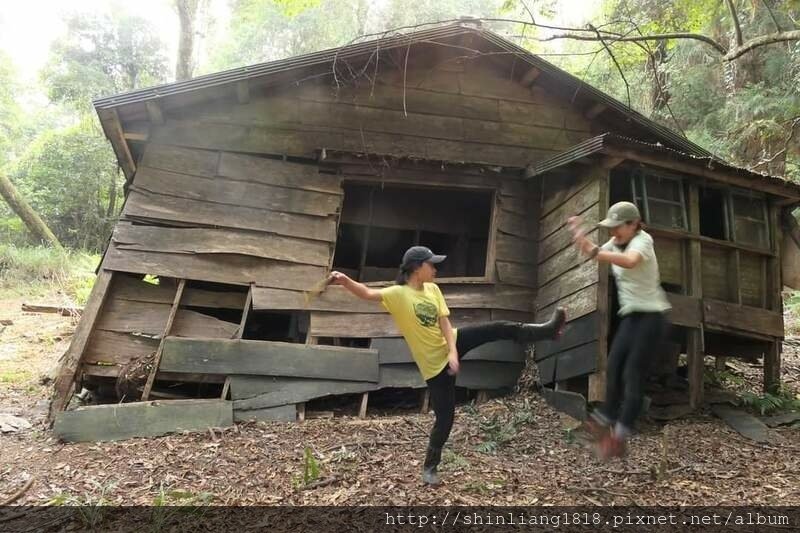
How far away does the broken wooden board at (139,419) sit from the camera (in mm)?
6086

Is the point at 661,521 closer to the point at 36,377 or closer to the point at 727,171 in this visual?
the point at 727,171

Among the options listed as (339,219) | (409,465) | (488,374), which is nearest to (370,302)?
(339,219)

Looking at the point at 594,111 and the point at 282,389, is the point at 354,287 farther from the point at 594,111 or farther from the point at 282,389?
the point at 594,111

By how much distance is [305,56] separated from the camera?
7402 millimetres

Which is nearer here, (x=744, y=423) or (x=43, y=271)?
(x=744, y=423)

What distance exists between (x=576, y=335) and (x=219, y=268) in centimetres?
488

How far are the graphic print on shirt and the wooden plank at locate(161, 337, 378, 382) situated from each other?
329cm

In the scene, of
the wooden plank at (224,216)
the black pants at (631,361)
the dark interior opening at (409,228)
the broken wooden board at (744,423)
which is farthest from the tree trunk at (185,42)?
the broken wooden board at (744,423)

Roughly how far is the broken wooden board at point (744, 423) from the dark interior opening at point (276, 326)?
5.67 meters

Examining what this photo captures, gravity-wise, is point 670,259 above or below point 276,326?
above

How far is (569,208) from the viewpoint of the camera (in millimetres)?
7383

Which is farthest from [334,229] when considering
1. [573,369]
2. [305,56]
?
[573,369]

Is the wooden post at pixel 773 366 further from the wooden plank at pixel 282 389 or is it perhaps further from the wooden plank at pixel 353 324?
the wooden plank at pixel 282 389

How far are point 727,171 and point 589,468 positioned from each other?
4379 millimetres
